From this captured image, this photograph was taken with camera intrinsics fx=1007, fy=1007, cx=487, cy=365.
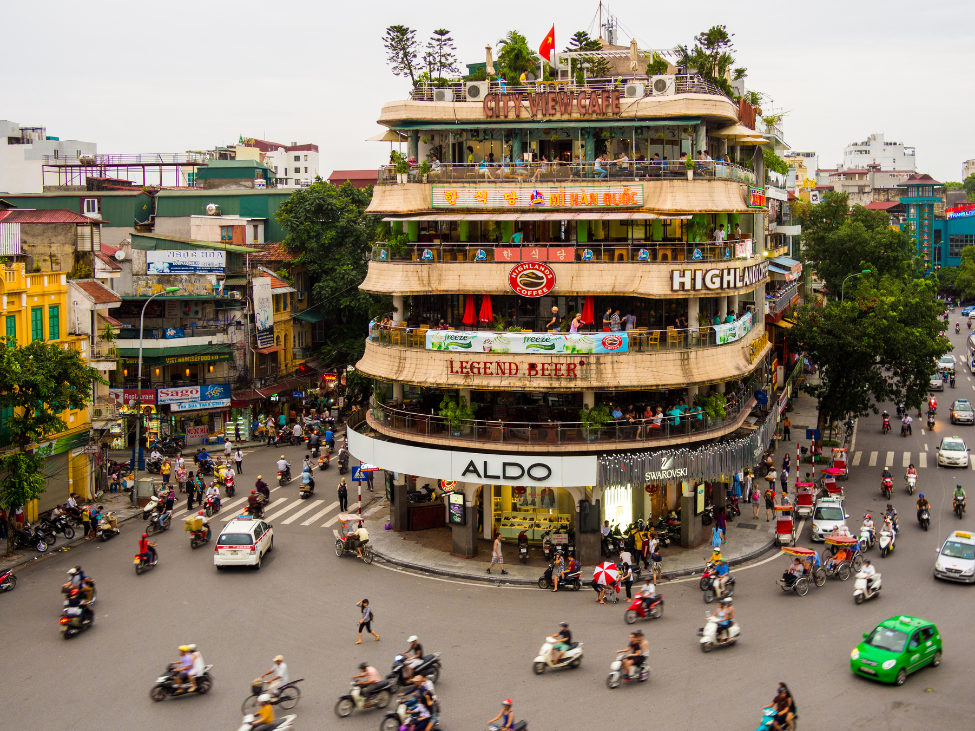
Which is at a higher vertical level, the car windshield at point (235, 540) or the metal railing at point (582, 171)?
the metal railing at point (582, 171)

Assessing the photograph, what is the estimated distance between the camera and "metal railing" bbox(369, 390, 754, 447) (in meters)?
36.5

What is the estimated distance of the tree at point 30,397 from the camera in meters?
36.6

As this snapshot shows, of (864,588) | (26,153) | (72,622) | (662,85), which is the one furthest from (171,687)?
(26,153)

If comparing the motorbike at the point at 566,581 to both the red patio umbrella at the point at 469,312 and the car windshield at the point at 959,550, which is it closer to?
the red patio umbrella at the point at 469,312

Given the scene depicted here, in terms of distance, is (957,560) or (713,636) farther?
(957,560)

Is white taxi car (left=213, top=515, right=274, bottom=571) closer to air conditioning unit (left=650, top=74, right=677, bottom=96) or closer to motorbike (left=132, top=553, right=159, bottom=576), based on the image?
motorbike (left=132, top=553, right=159, bottom=576)

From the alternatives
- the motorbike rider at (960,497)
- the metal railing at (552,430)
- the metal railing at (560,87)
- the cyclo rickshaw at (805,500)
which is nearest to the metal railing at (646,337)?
the metal railing at (552,430)

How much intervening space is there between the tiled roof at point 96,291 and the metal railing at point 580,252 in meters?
18.3

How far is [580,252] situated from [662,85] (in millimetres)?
7725

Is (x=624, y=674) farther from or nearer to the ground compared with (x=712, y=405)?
nearer to the ground

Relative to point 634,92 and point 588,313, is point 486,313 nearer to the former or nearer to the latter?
point 588,313

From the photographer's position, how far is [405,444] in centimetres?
3953

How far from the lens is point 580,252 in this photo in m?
37.6

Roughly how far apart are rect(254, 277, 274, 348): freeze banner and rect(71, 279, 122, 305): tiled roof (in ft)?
39.2
